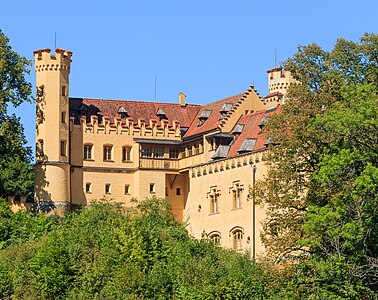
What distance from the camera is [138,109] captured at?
102m

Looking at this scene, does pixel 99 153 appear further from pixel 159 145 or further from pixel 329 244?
pixel 329 244

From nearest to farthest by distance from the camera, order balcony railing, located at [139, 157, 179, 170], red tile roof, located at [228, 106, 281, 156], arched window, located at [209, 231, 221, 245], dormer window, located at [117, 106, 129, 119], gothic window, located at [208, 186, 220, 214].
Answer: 1. arched window, located at [209, 231, 221, 245]
2. red tile roof, located at [228, 106, 281, 156]
3. gothic window, located at [208, 186, 220, 214]
4. balcony railing, located at [139, 157, 179, 170]
5. dormer window, located at [117, 106, 129, 119]

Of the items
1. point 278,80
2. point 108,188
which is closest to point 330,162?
point 108,188

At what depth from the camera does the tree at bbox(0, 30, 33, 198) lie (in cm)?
9181

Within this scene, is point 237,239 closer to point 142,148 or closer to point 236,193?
point 236,193

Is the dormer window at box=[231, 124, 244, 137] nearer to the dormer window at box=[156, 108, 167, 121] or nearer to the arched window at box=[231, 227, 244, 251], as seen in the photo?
the arched window at box=[231, 227, 244, 251]

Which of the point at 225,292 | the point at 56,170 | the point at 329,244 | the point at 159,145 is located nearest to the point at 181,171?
the point at 159,145

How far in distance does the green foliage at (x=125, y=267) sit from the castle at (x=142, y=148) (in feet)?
34.1

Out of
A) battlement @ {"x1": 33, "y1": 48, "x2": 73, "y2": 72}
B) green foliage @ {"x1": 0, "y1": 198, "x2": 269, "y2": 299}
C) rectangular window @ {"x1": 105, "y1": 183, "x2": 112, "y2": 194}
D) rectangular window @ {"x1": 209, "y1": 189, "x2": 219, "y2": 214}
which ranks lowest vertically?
green foliage @ {"x1": 0, "y1": 198, "x2": 269, "y2": 299}

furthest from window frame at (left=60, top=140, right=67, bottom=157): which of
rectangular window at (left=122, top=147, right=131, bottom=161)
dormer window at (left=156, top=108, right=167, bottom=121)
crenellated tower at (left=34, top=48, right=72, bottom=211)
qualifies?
dormer window at (left=156, top=108, right=167, bottom=121)

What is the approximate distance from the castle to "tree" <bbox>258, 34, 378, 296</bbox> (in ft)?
76.0

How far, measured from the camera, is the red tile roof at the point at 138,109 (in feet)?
329

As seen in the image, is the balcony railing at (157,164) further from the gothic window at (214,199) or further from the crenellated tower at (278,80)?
the crenellated tower at (278,80)

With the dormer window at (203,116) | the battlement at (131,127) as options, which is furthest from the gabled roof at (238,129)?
the battlement at (131,127)
